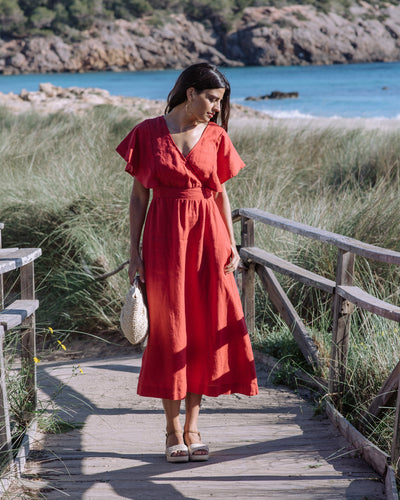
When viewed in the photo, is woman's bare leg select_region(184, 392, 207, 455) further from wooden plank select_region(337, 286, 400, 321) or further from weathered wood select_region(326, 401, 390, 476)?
wooden plank select_region(337, 286, 400, 321)

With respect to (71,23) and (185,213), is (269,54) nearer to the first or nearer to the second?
(71,23)

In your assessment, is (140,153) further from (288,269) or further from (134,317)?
(288,269)

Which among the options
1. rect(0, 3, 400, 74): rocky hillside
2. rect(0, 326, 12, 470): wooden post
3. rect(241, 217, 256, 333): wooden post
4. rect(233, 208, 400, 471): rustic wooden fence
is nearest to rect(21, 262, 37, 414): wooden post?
rect(0, 326, 12, 470): wooden post

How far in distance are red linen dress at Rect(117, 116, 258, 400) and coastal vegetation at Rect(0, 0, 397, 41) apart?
89075 mm

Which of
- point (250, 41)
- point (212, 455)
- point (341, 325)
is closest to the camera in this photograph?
point (212, 455)

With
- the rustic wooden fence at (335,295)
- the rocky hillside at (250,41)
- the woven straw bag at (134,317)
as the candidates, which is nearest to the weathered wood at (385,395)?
the rustic wooden fence at (335,295)

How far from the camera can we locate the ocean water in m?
39.0

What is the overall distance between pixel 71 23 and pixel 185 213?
92526 mm

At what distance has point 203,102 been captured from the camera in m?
2.90

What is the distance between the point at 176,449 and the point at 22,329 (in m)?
0.93

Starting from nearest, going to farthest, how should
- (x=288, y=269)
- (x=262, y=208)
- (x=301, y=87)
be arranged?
(x=288, y=269) → (x=262, y=208) → (x=301, y=87)

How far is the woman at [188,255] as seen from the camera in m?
2.95

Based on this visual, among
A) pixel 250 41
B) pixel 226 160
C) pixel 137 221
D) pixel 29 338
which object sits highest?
pixel 250 41

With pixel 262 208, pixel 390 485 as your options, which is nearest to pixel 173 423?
pixel 390 485
